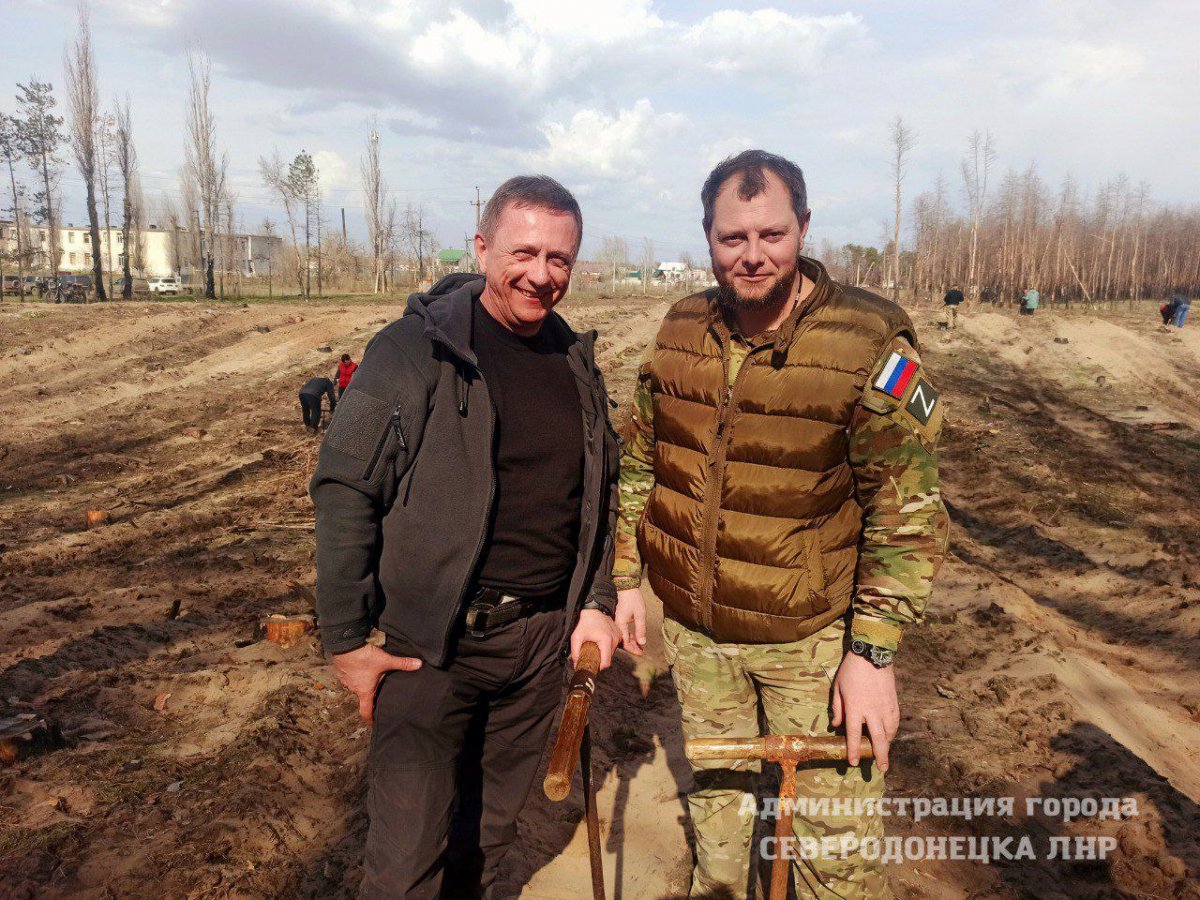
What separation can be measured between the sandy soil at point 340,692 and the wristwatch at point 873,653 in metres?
1.73

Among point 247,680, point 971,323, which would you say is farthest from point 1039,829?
point 971,323

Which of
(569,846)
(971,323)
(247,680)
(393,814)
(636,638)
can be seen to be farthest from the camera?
(971,323)

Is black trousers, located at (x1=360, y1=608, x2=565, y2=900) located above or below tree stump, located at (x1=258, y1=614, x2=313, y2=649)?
above

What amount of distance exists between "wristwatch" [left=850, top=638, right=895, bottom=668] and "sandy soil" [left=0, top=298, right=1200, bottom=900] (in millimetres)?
1733

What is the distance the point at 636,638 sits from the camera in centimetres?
253

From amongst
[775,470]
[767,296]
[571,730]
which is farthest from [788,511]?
[571,730]

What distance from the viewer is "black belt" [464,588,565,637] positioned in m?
2.07

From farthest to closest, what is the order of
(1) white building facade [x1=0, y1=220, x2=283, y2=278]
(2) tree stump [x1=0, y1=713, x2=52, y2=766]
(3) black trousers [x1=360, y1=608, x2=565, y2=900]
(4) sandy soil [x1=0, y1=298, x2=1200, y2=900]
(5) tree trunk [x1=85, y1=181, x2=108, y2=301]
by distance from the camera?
(1) white building facade [x1=0, y1=220, x2=283, y2=278] < (5) tree trunk [x1=85, y1=181, x2=108, y2=301] < (2) tree stump [x1=0, y1=713, x2=52, y2=766] < (4) sandy soil [x1=0, y1=298, x2=1200, y2=900] < (3) black trousers [x1=360, y1=608, x2=565, y2=900]

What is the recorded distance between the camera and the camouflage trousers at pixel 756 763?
2.16m

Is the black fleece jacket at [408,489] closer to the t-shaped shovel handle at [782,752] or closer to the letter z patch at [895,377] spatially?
the t-shaped shovel handle at [782,752]

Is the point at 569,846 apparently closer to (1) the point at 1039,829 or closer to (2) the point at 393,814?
(2) the point at 393,814

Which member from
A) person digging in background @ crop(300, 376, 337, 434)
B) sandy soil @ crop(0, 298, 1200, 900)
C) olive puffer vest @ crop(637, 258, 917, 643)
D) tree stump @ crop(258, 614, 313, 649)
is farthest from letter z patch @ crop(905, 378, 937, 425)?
person digging in background @ crop(300, 376, 337, 434)

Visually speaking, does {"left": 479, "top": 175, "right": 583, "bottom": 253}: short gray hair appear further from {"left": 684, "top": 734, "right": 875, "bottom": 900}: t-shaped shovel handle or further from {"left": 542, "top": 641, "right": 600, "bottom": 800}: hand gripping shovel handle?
{"left": 684, "top": 734, "right": 875, "bottom": 900}: t-shaped shovel handle

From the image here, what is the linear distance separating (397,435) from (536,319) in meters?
0.57
